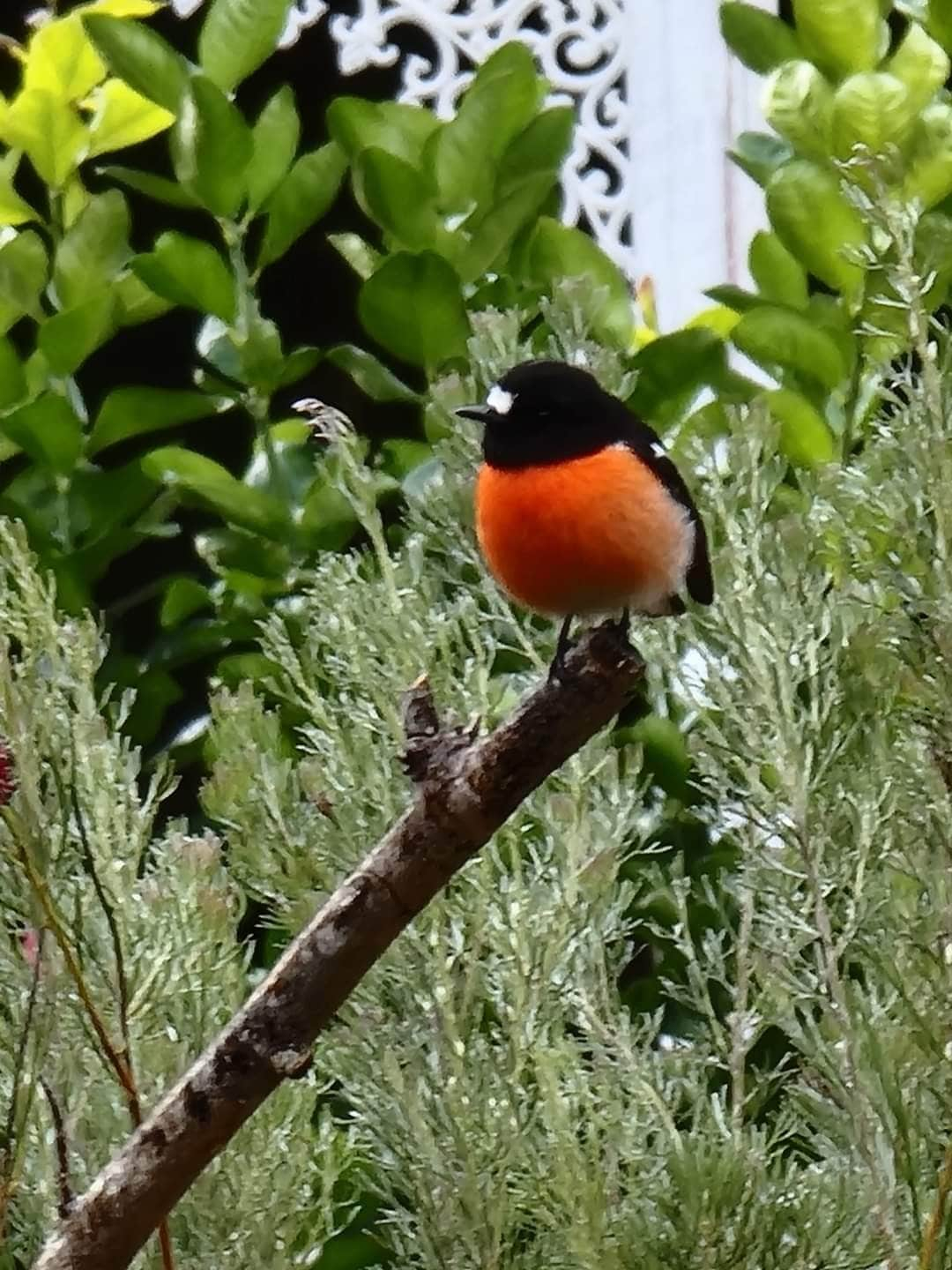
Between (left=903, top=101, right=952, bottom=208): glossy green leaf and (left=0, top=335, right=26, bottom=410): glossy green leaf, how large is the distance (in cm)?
55

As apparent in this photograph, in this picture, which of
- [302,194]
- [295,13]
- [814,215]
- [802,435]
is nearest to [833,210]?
[814,215]

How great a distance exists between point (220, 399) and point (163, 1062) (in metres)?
0.55

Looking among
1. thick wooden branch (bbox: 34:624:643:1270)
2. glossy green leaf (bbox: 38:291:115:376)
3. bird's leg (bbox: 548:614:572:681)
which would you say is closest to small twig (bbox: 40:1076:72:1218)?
thick wooden branch (bbox: 34:624:643:1270)

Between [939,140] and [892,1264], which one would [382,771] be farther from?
[939,140]

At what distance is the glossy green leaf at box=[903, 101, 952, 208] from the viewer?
83 centimetres

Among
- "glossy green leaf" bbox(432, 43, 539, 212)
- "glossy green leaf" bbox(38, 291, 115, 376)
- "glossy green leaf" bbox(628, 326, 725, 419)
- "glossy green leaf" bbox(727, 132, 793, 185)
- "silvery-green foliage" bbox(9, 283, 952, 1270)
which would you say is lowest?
"silvery-green foliage" bbox(9, 283, 952, 1270)

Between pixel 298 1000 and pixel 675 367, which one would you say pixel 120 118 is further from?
pixel 298 1000

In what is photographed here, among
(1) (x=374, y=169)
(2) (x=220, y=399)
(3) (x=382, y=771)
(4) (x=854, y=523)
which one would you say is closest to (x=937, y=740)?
(4) (x=854, y=523)

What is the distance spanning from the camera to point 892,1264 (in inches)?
19.9

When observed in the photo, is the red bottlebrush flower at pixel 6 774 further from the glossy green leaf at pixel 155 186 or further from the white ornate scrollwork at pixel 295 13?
the white ornate scrollwork at pixel 295 13

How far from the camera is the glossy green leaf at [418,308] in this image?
899mm

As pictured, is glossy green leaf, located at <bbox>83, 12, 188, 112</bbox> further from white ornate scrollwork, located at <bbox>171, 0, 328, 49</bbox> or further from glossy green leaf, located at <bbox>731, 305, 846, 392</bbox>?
glossy green leaf, located at <bbox>731, 305, 846, 392</bbox>

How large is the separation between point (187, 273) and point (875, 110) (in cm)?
42

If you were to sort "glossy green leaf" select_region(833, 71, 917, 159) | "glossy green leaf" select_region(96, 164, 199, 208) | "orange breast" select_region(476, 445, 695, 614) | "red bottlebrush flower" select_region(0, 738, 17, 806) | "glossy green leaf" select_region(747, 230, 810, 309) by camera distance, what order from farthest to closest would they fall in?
"glossy green leaf" select_region(96, 164, 199, 208), "glossy green leaf" select_region(747, 230, 810, 309), "glossy green leaf" select_region(833, 71, 917, 159), "orange breast" select_region(476, 445, 695, 614), "red bottlebrush flower" select_region(0, 738, 17, 806)
